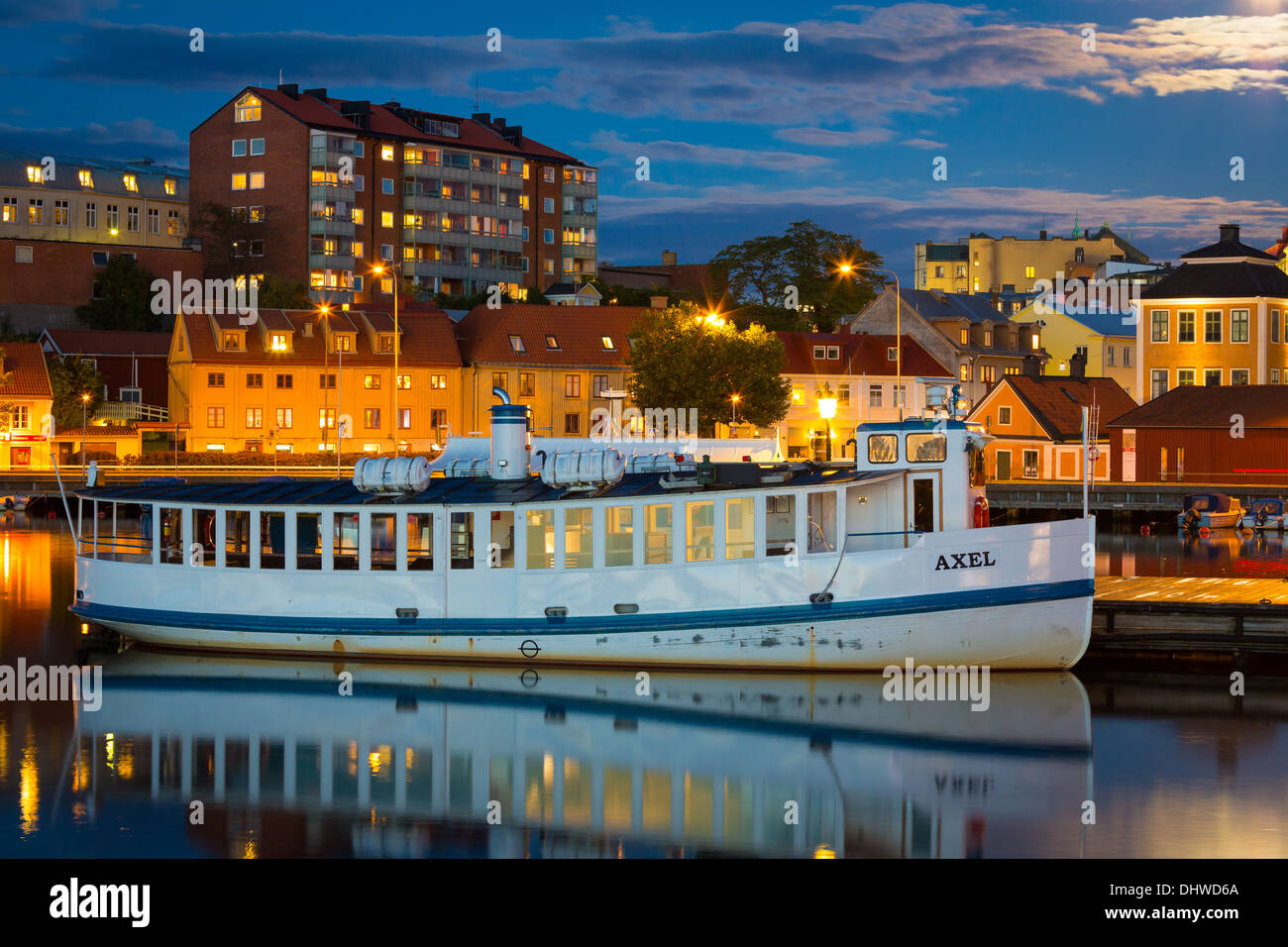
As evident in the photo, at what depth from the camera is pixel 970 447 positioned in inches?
1110

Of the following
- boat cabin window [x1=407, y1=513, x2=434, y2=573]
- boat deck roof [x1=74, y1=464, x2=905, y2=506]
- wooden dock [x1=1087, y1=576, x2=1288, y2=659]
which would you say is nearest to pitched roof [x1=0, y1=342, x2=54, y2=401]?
boat deck roof [x1=74, y1=464, x2=905, y2=506]

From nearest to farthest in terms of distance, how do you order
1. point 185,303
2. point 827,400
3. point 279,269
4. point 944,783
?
point 944,783 → point 827,400 → point 185,303 → point 279,269

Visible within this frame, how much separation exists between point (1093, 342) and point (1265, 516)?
169ft

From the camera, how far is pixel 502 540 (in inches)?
1158

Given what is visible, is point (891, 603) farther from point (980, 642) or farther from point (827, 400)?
point (827, 400)

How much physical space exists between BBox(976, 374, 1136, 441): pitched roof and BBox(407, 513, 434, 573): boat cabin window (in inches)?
2337

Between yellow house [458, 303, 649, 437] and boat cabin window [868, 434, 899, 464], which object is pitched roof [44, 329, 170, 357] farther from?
boat cabin window [868, 434, 899, 464]

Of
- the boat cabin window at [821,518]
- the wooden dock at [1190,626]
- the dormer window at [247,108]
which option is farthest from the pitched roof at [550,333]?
the boat cabin window at [821,518]

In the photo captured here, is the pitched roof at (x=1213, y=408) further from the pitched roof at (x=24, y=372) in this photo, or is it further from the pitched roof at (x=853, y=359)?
the pitched roof at (x=24, y=372)

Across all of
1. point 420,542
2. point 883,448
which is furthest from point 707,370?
point 883,448

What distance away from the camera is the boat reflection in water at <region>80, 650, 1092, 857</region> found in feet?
65.0

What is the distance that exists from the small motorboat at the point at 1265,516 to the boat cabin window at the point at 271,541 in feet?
164
